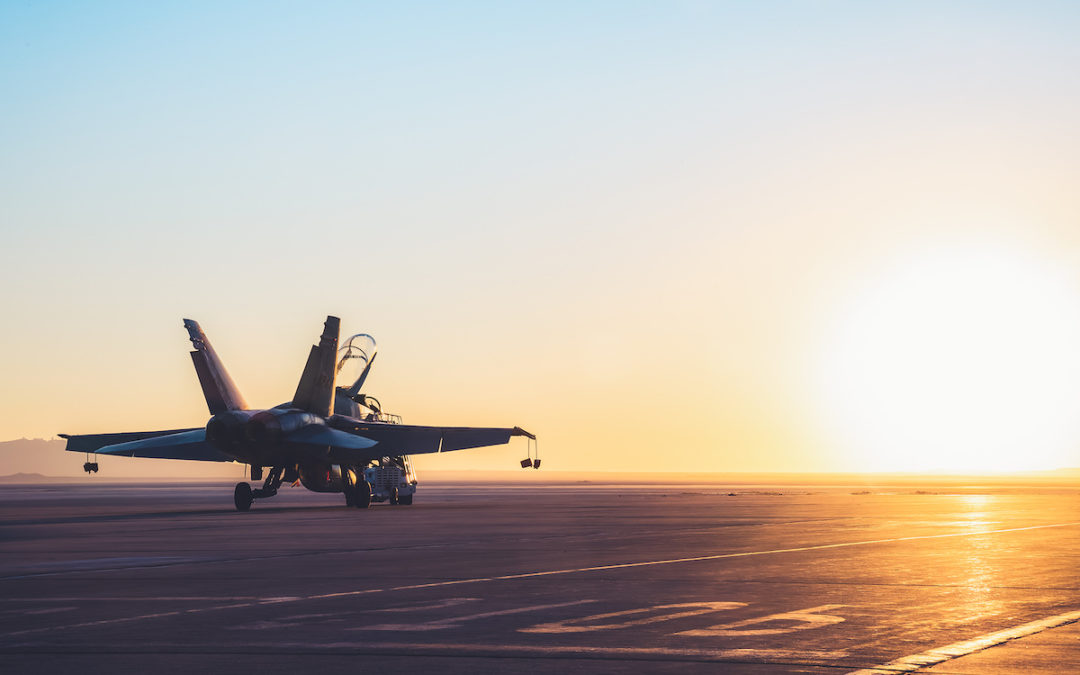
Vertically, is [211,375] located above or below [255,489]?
above

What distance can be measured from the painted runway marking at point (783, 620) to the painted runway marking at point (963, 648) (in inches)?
60.5

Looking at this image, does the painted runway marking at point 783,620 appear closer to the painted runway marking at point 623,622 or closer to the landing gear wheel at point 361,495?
the painted runway marking at point 623,622

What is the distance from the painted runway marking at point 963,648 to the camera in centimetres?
890

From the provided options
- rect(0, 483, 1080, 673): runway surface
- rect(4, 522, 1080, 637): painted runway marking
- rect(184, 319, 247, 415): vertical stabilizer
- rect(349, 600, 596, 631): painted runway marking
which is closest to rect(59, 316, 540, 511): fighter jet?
rect(184, 319, 247, 415): vertical stabilizer

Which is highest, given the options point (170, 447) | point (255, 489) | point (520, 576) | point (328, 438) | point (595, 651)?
point (328, 438)

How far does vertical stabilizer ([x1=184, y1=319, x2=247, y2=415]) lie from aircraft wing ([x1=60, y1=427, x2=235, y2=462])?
120 inches

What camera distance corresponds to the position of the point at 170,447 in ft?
155

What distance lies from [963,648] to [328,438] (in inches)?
1445

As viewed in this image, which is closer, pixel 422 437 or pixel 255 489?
pixel 255 489

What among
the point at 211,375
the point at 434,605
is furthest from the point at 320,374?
the point at 434,605

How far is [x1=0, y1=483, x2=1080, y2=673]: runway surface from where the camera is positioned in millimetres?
9617

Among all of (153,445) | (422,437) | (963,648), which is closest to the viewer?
(963,648)

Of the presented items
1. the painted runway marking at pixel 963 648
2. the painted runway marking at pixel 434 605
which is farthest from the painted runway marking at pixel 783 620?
the painted runway marking at pixel 434 605

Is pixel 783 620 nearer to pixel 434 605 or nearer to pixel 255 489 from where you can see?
pixel 434 605
